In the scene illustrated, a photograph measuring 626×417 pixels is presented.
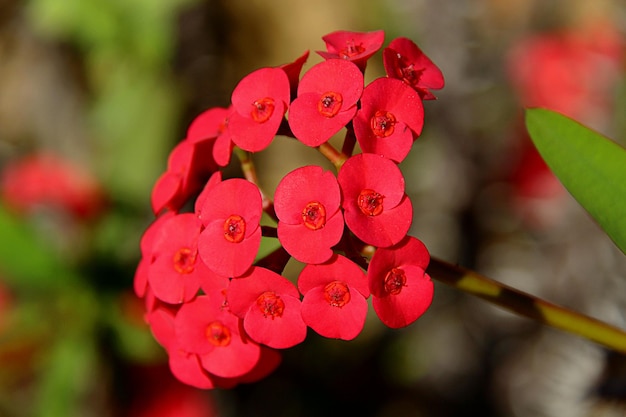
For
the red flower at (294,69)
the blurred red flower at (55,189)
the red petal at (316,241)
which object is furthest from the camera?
the blurred red flower at (55,189)

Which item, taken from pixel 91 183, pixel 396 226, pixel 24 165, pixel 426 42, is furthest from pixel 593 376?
pixel 24 165

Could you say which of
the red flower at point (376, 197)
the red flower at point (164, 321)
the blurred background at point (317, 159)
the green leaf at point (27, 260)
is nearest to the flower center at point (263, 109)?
the red flower at point (376, 197)

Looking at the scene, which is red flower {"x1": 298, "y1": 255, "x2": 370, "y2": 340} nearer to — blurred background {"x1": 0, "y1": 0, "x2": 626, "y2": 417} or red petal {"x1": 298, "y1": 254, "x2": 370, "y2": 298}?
red petal {"x1": 298, "y1": 254, "x2": 370, "y2": 298}

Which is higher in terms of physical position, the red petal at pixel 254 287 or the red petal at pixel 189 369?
the red petal at pixel 254 287

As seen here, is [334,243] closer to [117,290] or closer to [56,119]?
[117,290]

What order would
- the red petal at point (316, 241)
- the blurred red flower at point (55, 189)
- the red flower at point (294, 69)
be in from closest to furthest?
the red petal at point (316, 241) < the red flower at point (294, 69) < the blurred red flower at point (55, 189)

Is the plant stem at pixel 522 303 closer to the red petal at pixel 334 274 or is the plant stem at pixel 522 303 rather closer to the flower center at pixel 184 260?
the red petal at pixel 334 274
